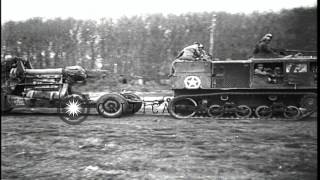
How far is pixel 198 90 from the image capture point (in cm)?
1023

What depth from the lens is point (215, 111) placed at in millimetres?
10078

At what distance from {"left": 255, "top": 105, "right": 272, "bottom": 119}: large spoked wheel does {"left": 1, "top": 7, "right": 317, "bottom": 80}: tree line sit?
19.2 ft

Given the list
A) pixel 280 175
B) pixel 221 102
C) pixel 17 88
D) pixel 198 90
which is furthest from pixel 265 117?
pixel 17 88

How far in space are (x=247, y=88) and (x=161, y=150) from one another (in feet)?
16.1

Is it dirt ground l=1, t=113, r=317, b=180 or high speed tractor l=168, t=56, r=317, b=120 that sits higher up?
high speed tractor l=168, t=56, r=317, b=120

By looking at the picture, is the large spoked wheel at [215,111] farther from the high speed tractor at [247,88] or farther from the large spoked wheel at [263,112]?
the large spoked wheel at [263,112]

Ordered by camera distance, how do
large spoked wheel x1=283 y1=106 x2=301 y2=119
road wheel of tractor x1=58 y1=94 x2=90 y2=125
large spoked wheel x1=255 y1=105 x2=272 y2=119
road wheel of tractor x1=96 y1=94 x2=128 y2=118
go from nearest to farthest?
large spoked wheel x1=283 y1=106 x2=301 y2=119
large spoked wheel x1=255 y1=105 x2=272 y2=119
road wheel of tractor x1=58 y1=94 x2=90 y2=125
road wheel of tractor x1=96 y1=94 x2=128 y2=118

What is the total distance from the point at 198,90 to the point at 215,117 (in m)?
1.01

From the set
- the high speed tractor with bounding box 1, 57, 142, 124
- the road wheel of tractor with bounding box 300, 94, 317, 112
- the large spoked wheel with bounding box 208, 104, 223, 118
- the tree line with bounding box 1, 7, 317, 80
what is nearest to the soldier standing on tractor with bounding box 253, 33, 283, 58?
the road wheel of tractor with bounding box 300, 94, 317, 112

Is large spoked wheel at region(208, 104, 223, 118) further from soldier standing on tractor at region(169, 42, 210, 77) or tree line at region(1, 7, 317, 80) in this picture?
tree line at region(1, 7, 317, 80)

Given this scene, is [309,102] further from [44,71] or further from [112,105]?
[44,71]

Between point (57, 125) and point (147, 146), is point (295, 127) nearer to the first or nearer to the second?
Answer: point (147, 146)

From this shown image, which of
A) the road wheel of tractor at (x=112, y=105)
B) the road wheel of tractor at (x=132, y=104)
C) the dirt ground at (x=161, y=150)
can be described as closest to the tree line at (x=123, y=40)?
the road wheel of tractor at (x=132, y=104)

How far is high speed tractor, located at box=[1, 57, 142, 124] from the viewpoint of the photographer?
33.7ft
